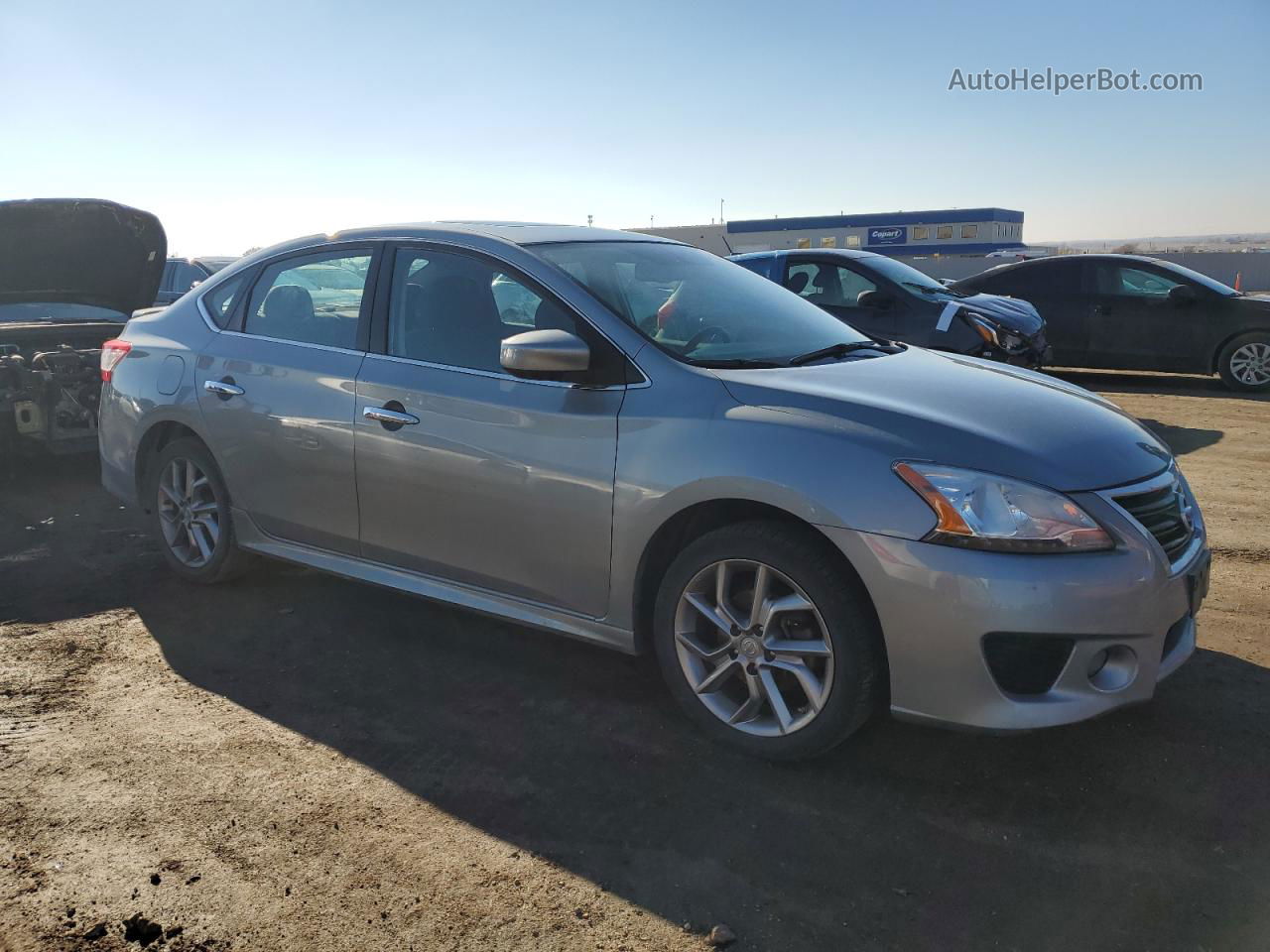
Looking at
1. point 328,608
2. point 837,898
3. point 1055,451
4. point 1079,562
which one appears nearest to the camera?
point 837,898

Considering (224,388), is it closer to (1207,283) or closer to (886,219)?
(1207,283)

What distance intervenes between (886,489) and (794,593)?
1.43 feet

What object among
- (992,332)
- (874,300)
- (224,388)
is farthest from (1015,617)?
(874,300)

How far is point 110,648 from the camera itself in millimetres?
4406

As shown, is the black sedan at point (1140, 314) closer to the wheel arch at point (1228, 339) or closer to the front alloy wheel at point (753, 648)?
the wheel arch at point (1228, 339)

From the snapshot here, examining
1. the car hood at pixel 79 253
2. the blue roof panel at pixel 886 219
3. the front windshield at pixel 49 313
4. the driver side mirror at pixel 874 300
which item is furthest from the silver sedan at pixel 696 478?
the blue roof panel at pixel 886 219

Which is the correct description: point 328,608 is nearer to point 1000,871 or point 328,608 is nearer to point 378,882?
point 378,882

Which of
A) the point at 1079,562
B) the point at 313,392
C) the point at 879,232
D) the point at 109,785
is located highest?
the point at 879,232

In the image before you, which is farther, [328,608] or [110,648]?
[328,608]

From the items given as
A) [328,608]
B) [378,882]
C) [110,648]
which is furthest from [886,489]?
[110,648]

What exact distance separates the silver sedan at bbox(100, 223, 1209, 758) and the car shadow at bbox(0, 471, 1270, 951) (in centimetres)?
29

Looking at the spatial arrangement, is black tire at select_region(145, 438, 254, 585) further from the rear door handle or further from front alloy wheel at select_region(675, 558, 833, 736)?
front alloy wheel at select_region(675, 558, 833, 736)

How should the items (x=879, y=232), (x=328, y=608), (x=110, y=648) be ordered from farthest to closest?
(x=879, y=232), (x=328, y=608), (x=110, y=648)

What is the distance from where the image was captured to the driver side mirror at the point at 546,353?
347 centimetres
